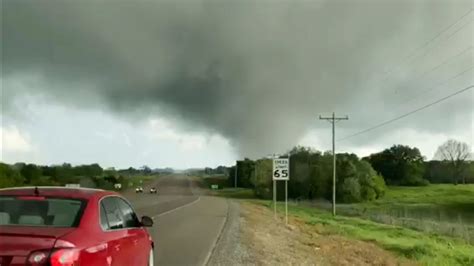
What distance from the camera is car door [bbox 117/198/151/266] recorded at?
27.7ft

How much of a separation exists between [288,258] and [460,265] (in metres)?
8.69

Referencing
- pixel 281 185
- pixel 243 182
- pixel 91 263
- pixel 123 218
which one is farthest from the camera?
pixel 243 182

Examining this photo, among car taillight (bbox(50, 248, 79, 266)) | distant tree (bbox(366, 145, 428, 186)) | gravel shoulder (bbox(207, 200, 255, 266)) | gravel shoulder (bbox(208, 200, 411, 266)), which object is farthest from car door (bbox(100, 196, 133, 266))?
distant tree (bbox(366, 145, 428, 186))

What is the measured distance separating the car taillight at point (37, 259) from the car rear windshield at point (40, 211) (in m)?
0.78

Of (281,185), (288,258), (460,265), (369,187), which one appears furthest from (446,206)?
(288,258)

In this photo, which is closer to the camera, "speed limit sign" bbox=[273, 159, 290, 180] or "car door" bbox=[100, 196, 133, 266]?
"car door" bbox=[100, 196, 133, 266]

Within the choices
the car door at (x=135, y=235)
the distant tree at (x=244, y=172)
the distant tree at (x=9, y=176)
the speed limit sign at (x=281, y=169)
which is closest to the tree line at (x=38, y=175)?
the distant tree at (x=9, y=176)

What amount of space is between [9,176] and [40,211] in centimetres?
5878

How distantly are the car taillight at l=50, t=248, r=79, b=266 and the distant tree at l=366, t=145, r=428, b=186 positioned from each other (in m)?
156

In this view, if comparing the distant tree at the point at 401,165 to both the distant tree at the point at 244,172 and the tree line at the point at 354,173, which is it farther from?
the distant tree at the point at 244,172

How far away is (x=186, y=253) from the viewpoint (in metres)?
16.4

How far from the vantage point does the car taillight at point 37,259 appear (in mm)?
5707

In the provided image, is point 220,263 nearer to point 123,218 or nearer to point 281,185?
point 123,218

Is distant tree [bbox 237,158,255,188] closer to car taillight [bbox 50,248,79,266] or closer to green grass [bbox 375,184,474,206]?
green grass [bbox 375,184,474,206]
